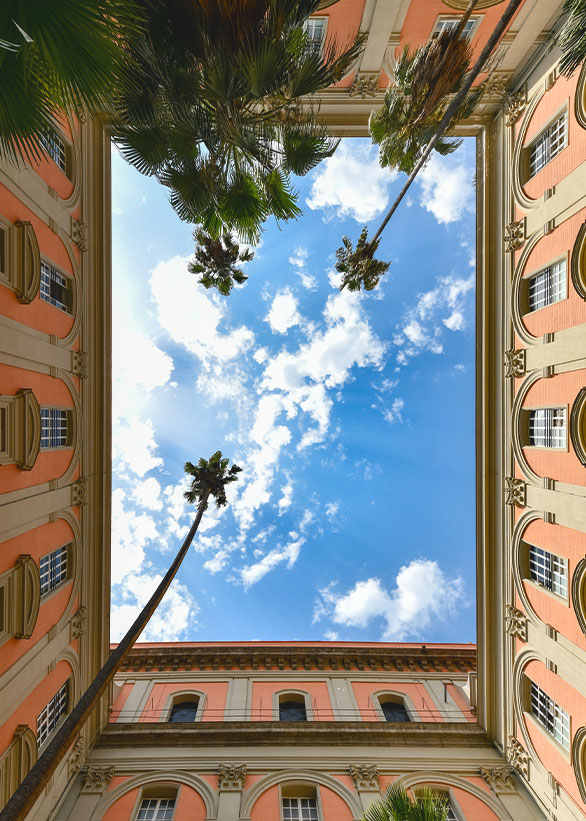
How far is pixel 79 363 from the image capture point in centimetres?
1600

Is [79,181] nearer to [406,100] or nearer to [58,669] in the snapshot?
[406,100]

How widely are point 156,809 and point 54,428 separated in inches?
517

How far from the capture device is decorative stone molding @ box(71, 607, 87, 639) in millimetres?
15648

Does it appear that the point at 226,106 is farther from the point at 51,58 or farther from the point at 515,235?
the point at 515,235

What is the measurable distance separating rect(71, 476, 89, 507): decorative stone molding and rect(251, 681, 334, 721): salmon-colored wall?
1081 centimetres

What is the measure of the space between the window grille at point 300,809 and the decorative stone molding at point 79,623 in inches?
365

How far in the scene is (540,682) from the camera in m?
14.2

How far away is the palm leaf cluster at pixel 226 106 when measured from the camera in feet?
27.5

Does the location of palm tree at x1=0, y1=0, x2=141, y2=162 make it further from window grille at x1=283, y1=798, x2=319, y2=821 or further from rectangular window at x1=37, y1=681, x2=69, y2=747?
window grille at x1=283, y1=798, x2=319, y2=821

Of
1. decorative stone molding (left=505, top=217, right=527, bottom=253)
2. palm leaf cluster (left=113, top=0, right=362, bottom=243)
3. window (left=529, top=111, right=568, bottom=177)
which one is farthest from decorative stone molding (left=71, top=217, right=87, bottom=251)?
window (left=529, top=111, right=568, bottom=177)

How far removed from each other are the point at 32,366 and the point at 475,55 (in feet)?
65.0

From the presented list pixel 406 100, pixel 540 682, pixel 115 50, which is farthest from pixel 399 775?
pixel 406 100

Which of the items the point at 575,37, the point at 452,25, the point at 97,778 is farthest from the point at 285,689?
the point at 452,25

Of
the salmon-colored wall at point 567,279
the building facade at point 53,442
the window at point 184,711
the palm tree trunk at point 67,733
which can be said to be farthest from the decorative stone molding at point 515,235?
the window at point 184,711
